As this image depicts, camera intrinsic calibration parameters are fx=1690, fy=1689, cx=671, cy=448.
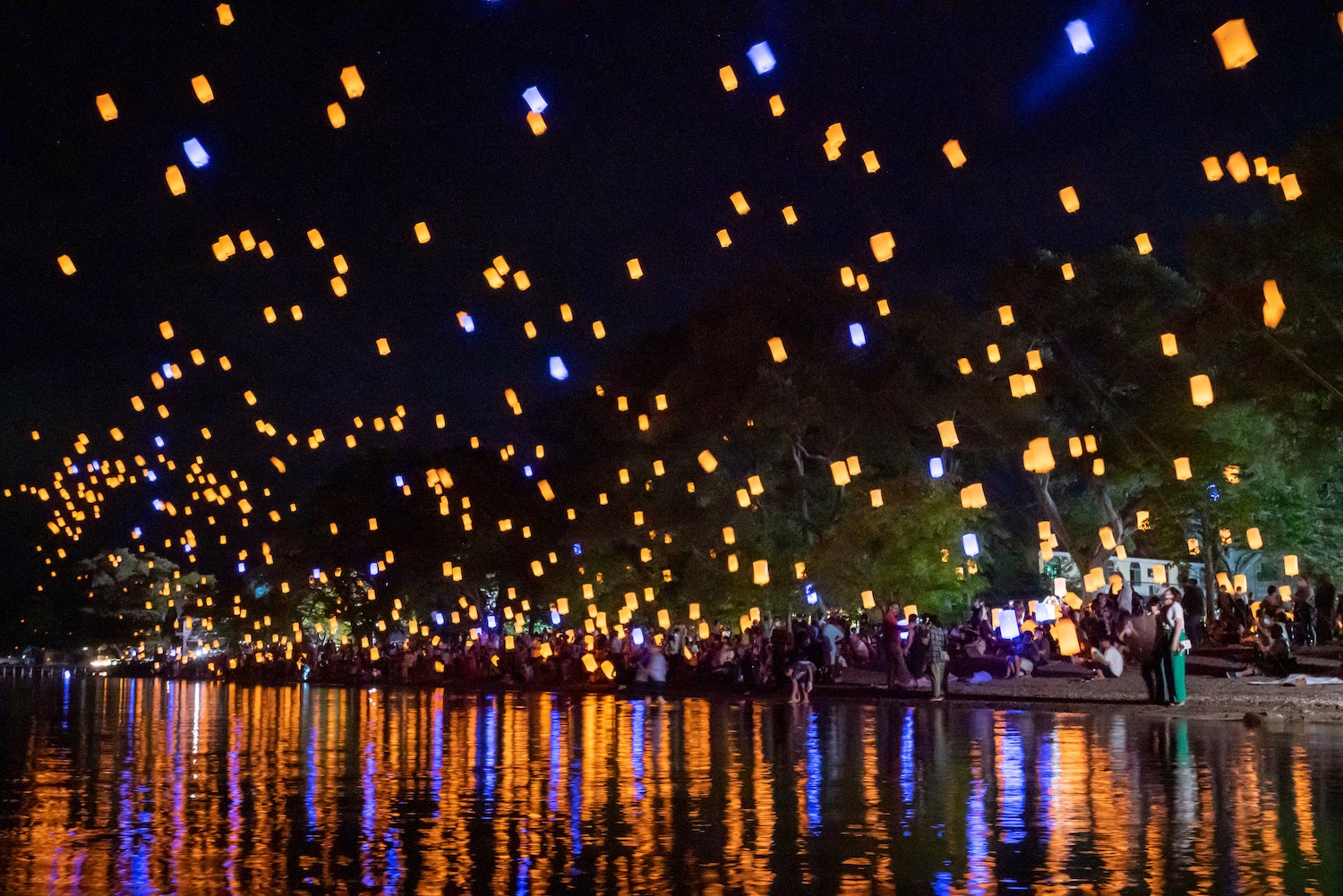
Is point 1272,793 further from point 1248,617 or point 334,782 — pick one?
point 1248,617

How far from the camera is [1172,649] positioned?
23922mm

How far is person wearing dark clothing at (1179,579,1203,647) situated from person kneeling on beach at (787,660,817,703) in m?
7.06

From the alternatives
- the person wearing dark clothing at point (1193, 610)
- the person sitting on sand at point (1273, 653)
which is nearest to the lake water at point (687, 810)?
the person sitting on sand at point (1273, 653)

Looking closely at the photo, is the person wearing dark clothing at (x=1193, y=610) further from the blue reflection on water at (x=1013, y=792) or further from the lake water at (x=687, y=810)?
the blue reflection on water at (x=1013, y=792)

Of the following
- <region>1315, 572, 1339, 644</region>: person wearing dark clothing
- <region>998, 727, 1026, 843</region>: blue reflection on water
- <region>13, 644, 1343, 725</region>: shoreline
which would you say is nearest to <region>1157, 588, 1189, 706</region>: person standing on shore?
<region>13, 644, 1343, 725</region>: shoreline

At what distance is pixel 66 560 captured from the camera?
507 feet

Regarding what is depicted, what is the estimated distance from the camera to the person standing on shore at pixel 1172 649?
23453 millimetres

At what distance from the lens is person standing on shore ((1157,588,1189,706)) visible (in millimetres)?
23453

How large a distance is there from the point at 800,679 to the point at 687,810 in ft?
60.6

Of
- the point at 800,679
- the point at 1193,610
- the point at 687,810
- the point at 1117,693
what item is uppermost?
the point at 1193,610

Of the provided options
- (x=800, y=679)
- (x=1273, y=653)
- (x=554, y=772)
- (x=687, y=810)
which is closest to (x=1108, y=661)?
(x=1273, y=653)

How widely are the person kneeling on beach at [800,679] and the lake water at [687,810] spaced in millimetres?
7855

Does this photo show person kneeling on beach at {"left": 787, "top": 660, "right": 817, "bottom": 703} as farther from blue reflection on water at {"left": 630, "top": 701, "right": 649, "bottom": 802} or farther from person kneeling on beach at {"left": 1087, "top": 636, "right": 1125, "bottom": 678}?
person kneeling on beach at {"left": 1087, "top": 636, "right": 1125, "bottom": 678}

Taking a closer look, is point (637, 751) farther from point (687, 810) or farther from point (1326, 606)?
point (1326, 606)
